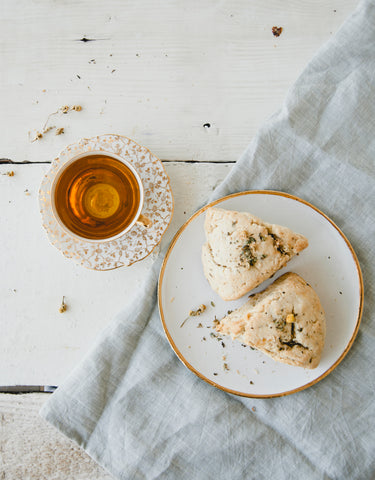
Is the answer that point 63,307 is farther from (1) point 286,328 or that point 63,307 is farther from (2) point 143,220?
(1) point 286,328

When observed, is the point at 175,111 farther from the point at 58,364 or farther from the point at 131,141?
the point at 58,364

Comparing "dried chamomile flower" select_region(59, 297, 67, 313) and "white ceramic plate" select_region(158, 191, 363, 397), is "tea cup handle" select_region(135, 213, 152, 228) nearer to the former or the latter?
"white ceramic plate" select_region(158, 191, 363, 397)

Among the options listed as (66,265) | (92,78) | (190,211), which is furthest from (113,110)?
(66,265)

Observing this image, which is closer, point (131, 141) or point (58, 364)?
point (131, 141)

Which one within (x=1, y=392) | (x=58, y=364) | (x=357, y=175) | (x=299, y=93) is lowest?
(x=1, y=392)

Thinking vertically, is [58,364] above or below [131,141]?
below

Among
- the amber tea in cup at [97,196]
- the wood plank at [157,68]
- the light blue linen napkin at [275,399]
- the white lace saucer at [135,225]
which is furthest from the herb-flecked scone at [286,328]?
the wood plank at [157,68]

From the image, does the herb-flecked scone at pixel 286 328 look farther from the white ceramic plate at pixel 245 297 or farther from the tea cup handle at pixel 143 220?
the tea cup handle at pixel 143 220
